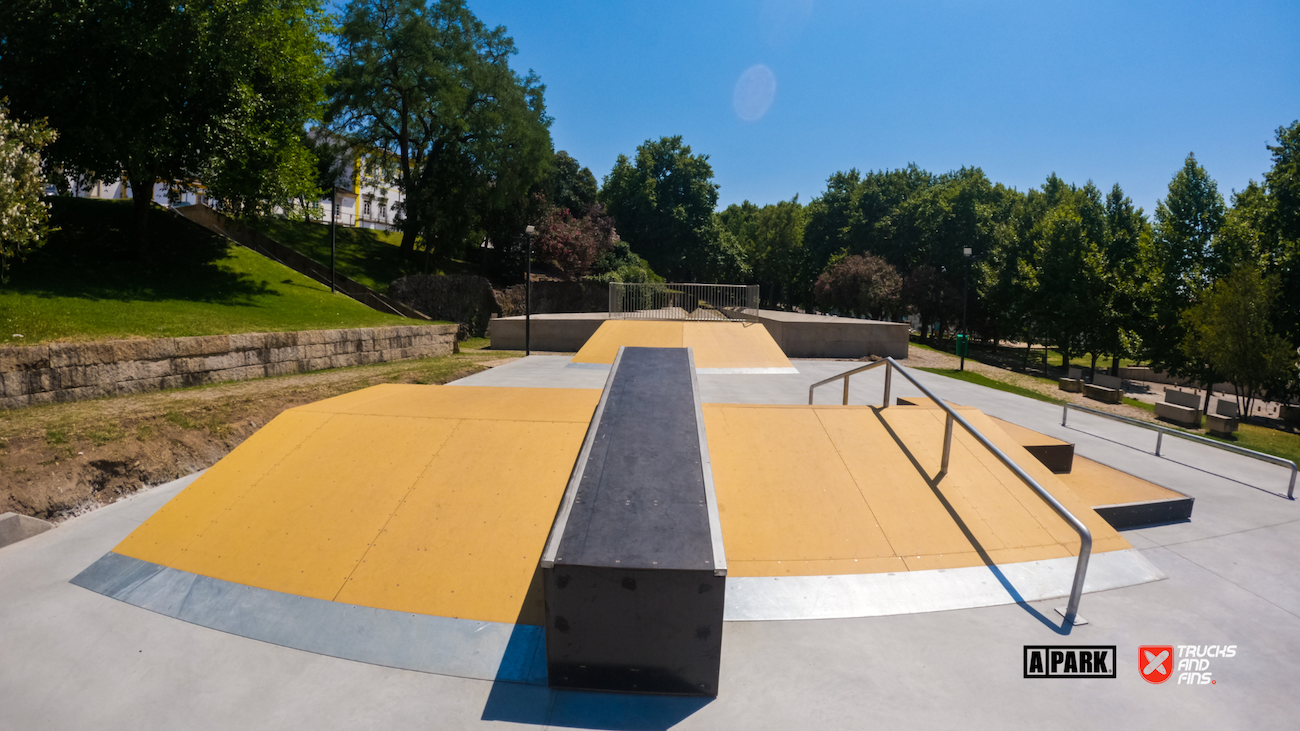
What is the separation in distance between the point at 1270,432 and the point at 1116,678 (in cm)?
2342

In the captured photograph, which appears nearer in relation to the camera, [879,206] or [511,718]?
[511,718]

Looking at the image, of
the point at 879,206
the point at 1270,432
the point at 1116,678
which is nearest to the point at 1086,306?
the point at 1270,432

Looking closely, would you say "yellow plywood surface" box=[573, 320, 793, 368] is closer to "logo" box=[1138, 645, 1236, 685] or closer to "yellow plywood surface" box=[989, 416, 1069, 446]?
"yellow plywood surface" box=[989, 416, 1069, 446]

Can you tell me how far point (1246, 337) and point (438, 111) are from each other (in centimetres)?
3628

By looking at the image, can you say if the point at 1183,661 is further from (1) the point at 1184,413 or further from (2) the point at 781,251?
(2) the point at 781,251

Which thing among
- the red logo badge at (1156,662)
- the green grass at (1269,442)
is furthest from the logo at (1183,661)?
the green grass at (1269,442)

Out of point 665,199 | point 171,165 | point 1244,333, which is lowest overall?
point 1244,333

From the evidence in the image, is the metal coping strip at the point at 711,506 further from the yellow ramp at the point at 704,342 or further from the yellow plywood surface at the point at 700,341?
the yellow plywood surface at the point at 700,341

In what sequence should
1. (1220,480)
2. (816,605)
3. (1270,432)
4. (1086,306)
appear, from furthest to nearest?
(1086,306), (1270,432), (1220,480), (816,605)

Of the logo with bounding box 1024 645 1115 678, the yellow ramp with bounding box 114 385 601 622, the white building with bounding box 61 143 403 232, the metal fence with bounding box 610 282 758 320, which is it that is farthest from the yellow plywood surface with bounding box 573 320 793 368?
the white building with bounding box 61 143 403 232

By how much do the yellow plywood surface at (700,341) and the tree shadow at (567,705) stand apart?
11.0 metres

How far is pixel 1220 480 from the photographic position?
25.5 feet

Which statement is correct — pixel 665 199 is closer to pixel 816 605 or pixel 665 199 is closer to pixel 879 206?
pixel 879 206

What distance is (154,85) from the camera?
15414mm
